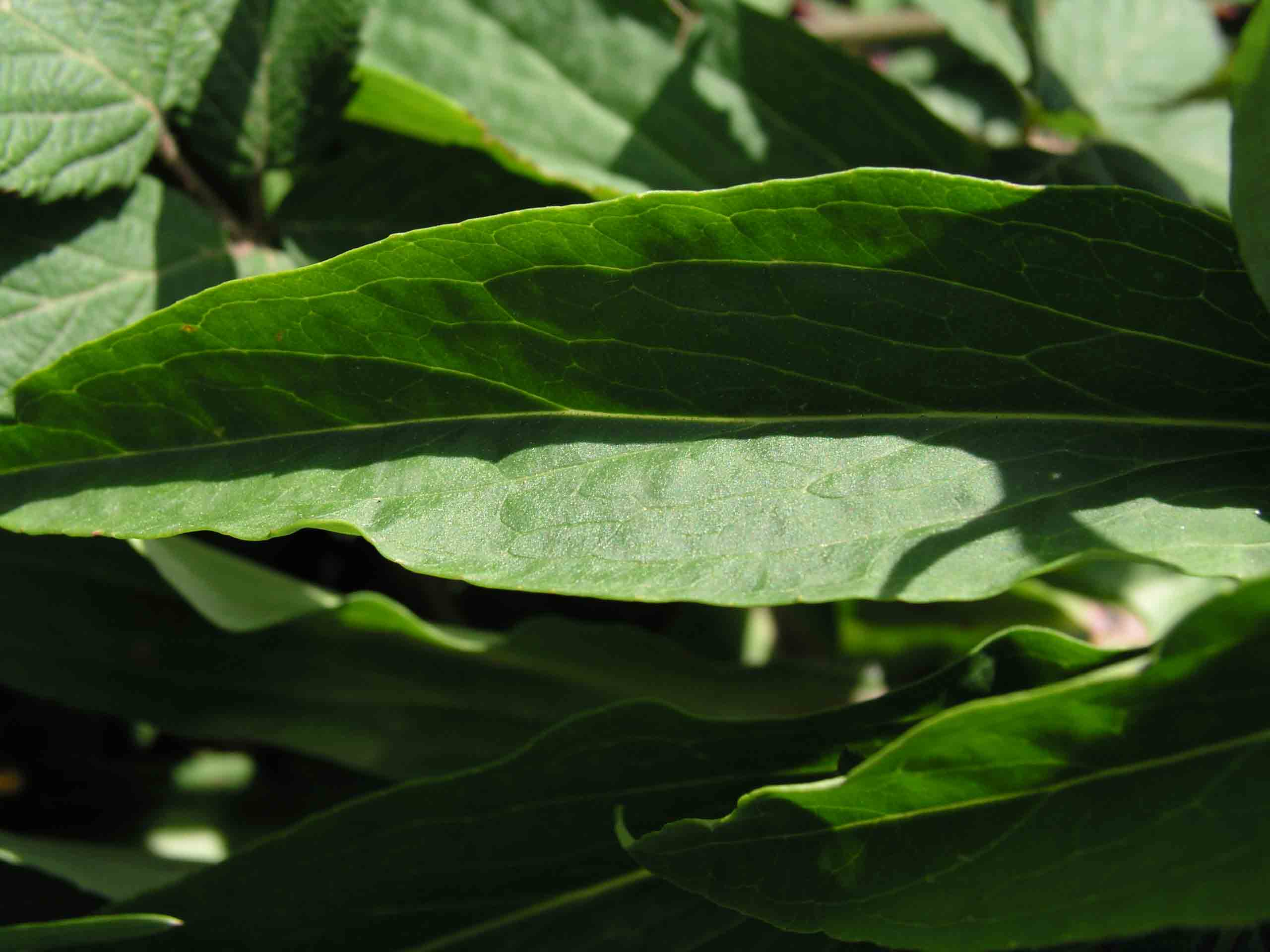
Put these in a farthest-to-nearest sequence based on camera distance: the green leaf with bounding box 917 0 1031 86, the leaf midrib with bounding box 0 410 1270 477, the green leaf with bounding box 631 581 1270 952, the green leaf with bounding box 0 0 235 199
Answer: the green leaf with bounding box 917 0 1031 86 → the green leaf with bounding box 0 0 235 199 → the leaf midrib with bounding box 0 410 1270 477 → the green leaf with bounding box 631 581 1270 952

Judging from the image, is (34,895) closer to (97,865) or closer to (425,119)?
(97,865)

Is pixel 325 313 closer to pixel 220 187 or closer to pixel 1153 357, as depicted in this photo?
pixel 220 187

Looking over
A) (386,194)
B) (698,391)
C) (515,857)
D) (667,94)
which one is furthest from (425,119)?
(515,857)

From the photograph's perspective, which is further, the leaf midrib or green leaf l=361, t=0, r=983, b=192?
green leaf l=361, t=0, r=983, b=192

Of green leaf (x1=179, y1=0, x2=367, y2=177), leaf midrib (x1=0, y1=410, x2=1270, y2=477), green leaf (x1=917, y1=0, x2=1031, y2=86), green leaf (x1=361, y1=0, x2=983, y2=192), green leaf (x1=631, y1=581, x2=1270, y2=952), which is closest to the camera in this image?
green leaf (x1=631, y1=581, x2=1270, y2=952)

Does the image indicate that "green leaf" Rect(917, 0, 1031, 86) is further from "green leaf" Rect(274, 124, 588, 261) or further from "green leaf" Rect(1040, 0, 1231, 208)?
"green leaf" Rect(274, 124, 588, 261)

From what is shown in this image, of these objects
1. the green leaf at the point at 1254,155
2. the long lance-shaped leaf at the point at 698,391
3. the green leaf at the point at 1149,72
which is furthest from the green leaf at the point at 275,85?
the green leaf at the point at 1149,72

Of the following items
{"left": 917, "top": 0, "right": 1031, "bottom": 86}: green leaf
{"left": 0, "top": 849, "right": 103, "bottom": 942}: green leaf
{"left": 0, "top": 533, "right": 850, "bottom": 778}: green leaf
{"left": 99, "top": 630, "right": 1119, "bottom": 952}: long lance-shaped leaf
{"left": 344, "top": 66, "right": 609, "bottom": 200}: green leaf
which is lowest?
{"left": 99, "top": 630, "right": 1119, "bottom": 952}: long lance-shaped leaf

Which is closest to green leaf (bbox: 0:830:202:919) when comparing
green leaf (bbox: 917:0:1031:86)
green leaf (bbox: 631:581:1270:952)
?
green leaf (bbox: 631:581:1270:952)

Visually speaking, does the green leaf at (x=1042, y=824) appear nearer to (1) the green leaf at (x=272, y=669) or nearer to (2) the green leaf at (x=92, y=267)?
(1) the green leaf at (x=272, y=669)
